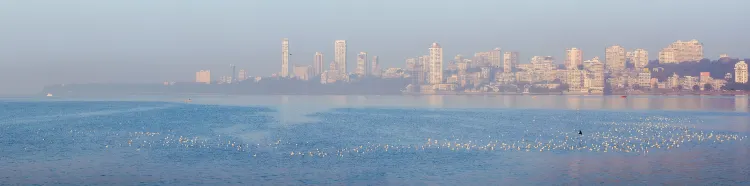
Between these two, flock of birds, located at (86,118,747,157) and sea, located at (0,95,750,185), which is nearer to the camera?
sea, located at (0,95,750,185)

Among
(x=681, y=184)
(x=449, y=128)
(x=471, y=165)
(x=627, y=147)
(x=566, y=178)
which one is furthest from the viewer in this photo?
(x=449, y=128)

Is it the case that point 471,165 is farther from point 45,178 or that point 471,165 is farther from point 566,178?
point 45,178

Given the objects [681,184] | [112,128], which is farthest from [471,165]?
[112,128]

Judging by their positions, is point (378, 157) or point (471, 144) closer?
point (378, 157)

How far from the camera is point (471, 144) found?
4331cm

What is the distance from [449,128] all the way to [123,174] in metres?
34.7

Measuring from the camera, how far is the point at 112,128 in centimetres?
6038

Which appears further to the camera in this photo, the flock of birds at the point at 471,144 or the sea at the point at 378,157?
the flock of birds at the point at 471,144

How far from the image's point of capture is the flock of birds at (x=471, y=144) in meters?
39.0

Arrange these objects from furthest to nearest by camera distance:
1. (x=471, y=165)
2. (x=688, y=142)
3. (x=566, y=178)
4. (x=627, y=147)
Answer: (x=688, y=142), (x=627, y=147), (x=471, y=165), (x=566, y=178)

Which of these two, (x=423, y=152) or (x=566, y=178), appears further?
(x=423, y=152)

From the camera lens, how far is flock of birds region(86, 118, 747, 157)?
3903cm

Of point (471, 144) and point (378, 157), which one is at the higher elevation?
point (471, 144)

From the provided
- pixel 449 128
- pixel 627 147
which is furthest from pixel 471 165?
pixel 449 128
